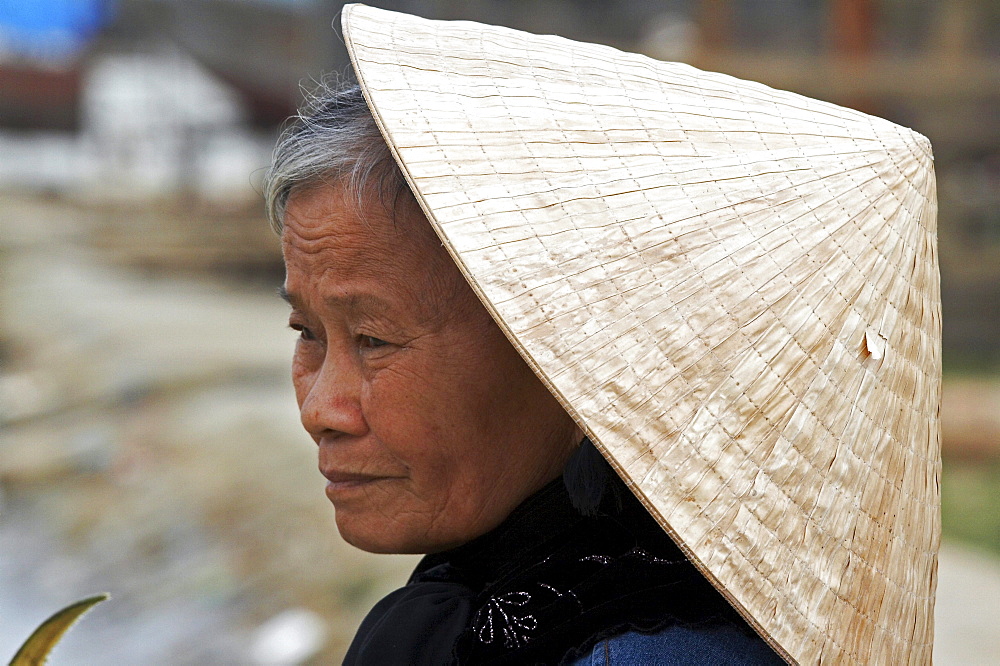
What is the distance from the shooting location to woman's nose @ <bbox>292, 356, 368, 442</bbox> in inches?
40.4

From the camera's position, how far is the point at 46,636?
43.4 inches

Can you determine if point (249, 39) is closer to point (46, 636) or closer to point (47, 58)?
point (47, 58)

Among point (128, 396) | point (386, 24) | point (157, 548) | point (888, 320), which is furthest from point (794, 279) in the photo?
point (128, 396)

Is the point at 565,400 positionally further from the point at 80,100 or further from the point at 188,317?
the point at 80,100

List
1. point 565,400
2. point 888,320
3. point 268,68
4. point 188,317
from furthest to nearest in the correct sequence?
point 268,68
point 188,317
point 888,320
point 565,400

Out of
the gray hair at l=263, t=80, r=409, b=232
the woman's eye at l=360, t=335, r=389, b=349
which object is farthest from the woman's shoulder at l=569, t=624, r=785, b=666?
the gray hair at l=263, t=80, r=409, b=232

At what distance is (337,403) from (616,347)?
357mm

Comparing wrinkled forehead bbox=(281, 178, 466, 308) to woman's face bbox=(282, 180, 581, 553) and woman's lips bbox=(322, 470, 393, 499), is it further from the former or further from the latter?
woman's lips bbox=(322, 470, 393, 499)

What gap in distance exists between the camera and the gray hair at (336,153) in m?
1.01

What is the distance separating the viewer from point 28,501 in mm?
5312

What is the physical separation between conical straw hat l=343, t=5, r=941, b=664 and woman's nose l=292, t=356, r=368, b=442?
284mm

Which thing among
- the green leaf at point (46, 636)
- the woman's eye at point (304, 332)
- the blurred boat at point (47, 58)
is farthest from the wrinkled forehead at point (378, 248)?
the blurred boat at point (47, 58)

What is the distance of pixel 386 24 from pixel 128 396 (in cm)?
600

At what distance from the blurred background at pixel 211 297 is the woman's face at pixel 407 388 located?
365mm
